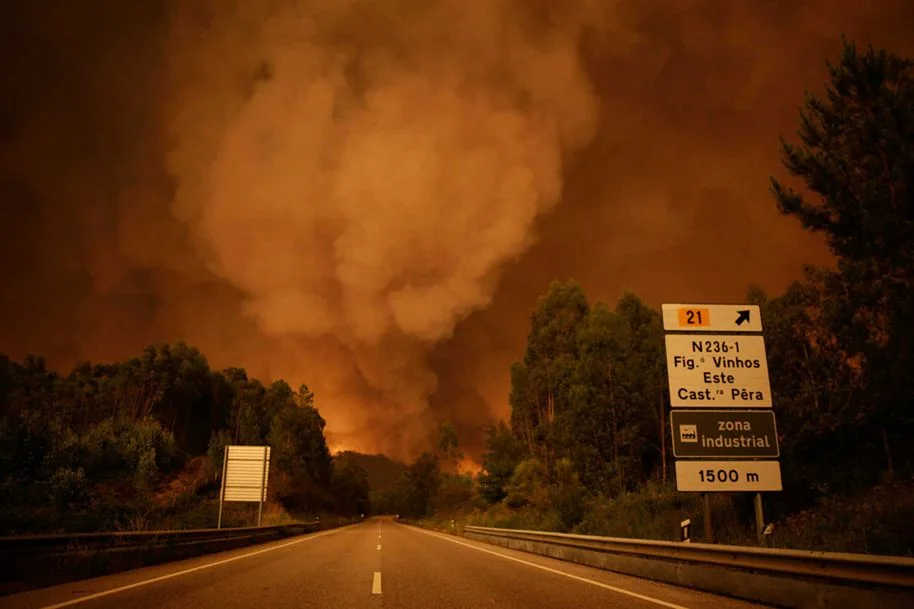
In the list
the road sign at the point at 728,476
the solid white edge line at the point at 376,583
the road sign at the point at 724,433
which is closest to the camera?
the solid white edge line at the point at 376,583

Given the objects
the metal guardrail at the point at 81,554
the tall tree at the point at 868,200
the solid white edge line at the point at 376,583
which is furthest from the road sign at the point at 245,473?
the tall tree at the point at 868,200

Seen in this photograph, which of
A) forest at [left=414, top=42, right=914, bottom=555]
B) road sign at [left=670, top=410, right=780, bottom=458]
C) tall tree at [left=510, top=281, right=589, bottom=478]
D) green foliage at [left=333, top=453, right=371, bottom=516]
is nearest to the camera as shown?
road sign at [left=670, top=410, right=780, bottom=458]

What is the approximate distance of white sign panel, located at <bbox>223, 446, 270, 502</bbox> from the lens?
27.7m

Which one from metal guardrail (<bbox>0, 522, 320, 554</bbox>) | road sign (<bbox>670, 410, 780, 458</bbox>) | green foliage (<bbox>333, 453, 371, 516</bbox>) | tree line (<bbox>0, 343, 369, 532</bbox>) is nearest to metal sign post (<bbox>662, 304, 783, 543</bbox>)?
road sign (<bbox>670, 410, 780, 458</bbox>)

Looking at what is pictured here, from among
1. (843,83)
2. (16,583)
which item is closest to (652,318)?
(843,83)

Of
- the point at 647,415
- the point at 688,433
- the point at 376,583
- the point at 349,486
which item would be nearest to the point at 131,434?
the point at 647,415

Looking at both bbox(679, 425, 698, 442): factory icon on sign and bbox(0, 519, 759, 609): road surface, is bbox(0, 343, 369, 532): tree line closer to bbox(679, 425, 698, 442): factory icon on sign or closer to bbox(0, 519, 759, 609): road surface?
bbox(0, 519, 759, 609): road surface

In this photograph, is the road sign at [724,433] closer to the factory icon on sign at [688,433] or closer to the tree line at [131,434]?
the factory icon on sign at [688,433]

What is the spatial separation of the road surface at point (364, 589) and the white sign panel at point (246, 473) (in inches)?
654

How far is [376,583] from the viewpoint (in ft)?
28.8

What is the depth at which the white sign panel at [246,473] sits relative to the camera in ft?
91.0

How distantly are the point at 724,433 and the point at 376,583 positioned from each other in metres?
7.83

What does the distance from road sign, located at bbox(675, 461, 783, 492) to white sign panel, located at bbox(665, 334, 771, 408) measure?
1.25m

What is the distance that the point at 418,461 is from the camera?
13688 cm
